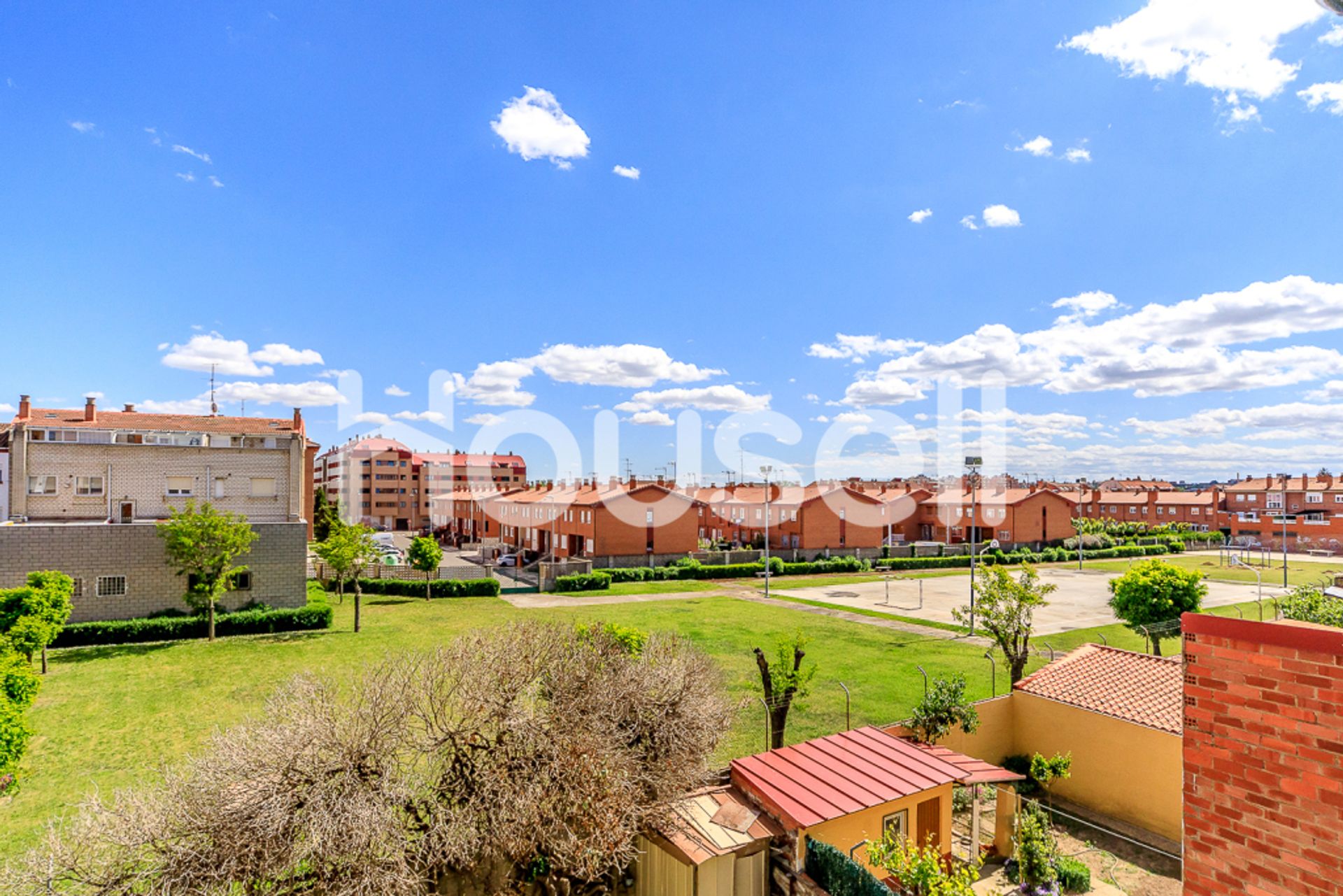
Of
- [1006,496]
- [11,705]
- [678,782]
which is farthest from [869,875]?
[1006,496]

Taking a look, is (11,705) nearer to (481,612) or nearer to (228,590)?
(228,590)

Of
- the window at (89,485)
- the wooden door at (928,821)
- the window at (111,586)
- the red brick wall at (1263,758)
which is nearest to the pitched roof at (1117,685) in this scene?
the wooden door at (928,821)

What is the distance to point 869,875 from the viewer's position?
308 inches

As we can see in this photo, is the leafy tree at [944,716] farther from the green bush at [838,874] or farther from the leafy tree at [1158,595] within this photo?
the leafy tree at [1158,595]

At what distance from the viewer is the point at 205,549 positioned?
22.2 m

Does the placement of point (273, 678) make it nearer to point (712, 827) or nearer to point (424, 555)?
point (424, 555)

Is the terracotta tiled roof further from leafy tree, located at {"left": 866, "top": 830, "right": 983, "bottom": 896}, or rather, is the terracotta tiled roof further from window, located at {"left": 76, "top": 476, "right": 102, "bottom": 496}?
leafy tree, located at {"left": 866, "top": 830, "right": 983, "bottom": 896}

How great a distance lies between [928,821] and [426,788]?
7.18 m

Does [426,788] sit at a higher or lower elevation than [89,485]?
lower

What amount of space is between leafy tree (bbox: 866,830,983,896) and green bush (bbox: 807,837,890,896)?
0.27 meters

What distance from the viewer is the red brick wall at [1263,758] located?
3.12 metres

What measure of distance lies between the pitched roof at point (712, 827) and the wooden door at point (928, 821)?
2.31 meters

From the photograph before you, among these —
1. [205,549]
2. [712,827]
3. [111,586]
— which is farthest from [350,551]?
[712,827]

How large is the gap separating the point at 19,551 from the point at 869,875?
28.2m
